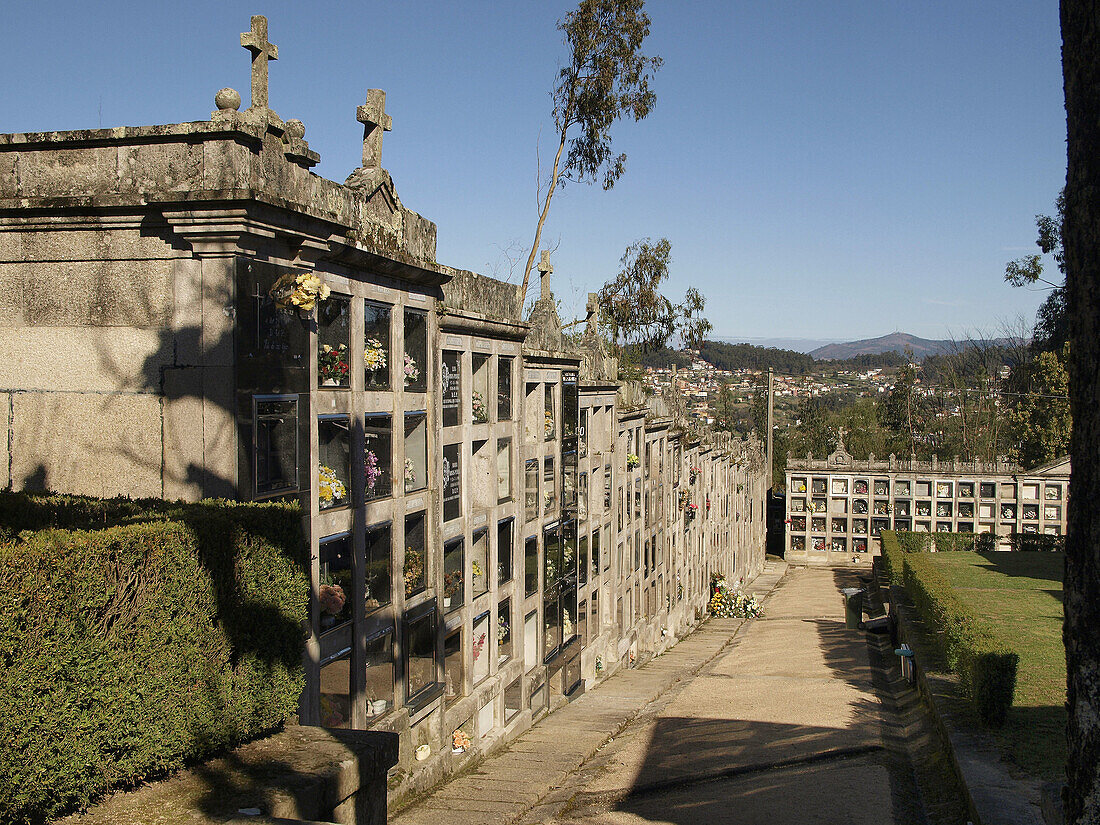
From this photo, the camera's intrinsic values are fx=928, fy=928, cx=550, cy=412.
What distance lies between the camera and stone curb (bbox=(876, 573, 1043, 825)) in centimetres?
Result: 827

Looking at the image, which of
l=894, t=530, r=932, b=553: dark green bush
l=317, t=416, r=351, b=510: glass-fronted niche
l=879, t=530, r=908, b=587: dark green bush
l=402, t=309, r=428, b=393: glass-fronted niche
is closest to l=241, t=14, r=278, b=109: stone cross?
l=317, t=416, r=351, b=510: glass-fronted niche

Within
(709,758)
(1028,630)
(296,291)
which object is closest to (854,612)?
(1028,630)

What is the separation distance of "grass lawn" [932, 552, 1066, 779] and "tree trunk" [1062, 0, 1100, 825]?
5.65m

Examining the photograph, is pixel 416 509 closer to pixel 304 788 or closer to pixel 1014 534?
pixel 304 788

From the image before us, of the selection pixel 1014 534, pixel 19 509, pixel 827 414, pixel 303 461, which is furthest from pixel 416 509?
pixel 827 414

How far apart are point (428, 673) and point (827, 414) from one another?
226 ft

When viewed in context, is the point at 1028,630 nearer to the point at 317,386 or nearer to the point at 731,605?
the point at 731,605

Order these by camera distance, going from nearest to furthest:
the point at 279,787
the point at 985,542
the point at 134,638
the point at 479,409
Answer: the point at 134,638 → the point at 279,787 → the point at 479,409 → the point at 985,542

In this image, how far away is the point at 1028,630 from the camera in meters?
18.3

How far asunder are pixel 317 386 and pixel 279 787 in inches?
160

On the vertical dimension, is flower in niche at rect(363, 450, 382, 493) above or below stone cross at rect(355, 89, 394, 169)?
below

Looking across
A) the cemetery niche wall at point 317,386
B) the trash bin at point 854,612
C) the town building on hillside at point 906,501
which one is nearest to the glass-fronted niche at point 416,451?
the cemetery niche wall at point 317,386

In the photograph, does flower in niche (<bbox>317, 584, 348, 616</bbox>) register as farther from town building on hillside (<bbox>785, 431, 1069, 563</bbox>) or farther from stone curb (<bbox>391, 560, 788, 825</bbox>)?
town building on hillside (<bbox>785, 431, 1069, 563</bbox>)

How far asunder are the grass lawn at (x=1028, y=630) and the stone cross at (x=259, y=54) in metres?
9.22
